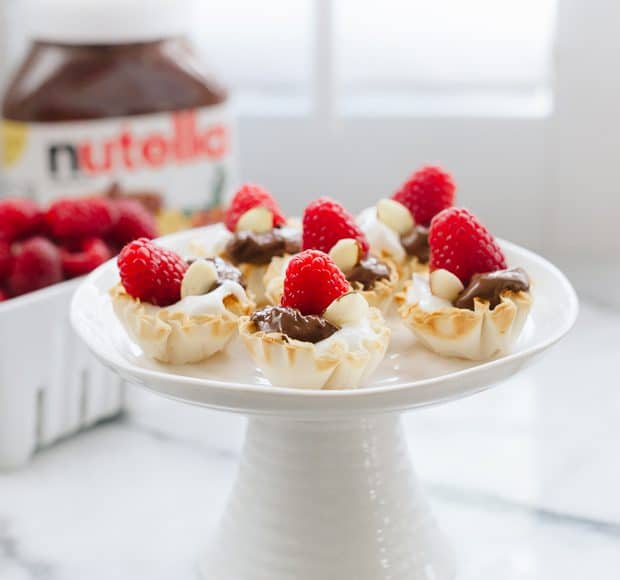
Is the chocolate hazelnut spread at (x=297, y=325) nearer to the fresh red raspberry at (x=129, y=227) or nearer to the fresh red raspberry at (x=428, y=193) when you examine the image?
the fresh red raspberry at (x=428, y=193)

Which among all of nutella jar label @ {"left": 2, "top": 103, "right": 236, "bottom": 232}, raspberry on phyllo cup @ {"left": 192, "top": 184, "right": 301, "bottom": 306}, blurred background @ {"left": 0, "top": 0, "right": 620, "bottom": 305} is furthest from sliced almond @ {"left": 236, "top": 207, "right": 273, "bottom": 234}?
blurred background @ {"left": 0, "top": 0, "right": 620, "bottom": 305}

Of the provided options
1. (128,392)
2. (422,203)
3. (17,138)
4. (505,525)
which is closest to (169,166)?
(17,138)

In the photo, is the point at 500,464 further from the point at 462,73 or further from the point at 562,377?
the point at 462,73

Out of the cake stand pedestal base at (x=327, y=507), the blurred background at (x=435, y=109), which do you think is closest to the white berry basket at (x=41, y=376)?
the cake stand pedestal base at (x=327, y=507)

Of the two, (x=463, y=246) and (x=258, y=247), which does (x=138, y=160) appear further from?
(x=463, y=246)

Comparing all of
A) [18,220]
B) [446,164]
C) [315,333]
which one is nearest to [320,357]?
[315,333]

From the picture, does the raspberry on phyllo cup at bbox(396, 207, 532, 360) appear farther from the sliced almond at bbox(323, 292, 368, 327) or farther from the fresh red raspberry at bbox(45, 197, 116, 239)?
the fresh red raspberry at bbox(45, 197, 116, 239)
